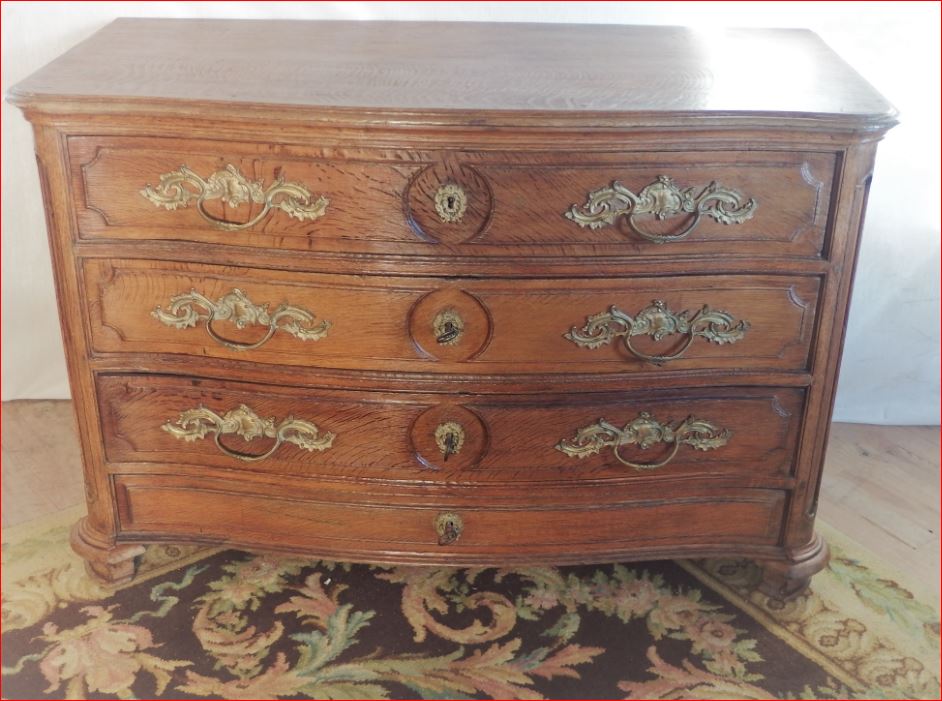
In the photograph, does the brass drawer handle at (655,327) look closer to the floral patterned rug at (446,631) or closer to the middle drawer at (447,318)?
the middle drawer at (447,318)

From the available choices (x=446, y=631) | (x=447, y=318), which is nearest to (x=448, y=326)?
(x=447, y=318)

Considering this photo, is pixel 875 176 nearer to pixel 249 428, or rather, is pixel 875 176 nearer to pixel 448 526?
pixel 448 526

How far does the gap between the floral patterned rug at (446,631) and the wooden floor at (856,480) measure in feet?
0.37

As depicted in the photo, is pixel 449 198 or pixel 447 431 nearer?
pixel 449 198

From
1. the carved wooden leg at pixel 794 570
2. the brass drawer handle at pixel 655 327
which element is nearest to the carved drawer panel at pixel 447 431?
the brass drawer handle at pixel 655 327

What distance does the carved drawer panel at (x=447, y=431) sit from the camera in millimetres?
1612

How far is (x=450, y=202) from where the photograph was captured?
1450 mm

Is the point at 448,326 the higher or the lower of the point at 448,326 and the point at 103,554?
the higher

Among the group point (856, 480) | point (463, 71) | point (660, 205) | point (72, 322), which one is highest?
point (463, 71)

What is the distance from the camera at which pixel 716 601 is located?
1841 mm

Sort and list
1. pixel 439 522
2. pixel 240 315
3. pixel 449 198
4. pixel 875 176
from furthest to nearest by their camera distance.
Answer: pixel 875 176 < pixel 439 522 < pixel 240 315 < pixel 449 198

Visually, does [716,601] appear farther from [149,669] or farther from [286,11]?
[286,11]

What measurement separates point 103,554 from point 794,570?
4.14 feet

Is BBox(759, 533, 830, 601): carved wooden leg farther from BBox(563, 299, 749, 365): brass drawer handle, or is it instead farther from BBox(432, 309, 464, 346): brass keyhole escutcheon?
BBox(432, 309, 464, 346): brass keyhole escutcheon
